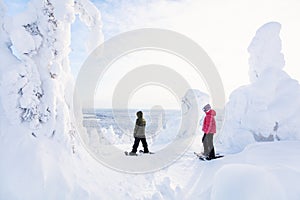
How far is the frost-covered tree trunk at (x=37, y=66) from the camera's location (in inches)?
226

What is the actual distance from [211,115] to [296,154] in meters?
2.77

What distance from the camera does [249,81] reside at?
12812 mm

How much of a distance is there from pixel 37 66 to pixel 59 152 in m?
2.26

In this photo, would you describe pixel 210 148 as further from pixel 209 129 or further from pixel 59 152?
pixel 59 152

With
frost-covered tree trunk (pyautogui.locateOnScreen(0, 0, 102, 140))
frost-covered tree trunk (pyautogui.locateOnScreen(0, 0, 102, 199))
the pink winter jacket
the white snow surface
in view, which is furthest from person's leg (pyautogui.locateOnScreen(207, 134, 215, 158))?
frost-covered tree trunk (pyautogui.locateOnScreen(0, 0, 102, 140))

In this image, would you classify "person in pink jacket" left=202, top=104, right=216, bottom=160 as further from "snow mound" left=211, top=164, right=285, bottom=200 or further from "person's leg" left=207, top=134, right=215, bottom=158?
"snow mound" left=211, top=164, right=285, bottom=200

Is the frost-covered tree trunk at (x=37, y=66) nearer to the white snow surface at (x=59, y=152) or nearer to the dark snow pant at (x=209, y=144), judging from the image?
the white snow surface at (x=59, y=152)

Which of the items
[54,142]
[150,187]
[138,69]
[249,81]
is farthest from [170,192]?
[138,69]

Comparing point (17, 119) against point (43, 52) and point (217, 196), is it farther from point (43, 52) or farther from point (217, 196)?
point (217, 196)

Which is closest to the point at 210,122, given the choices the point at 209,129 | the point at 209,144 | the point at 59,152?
the point at 209,129

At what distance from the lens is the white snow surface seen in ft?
16.4

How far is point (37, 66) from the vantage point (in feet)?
20.7

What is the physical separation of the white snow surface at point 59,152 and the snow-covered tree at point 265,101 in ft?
7.55

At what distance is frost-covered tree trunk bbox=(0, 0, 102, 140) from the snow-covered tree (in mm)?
8042
